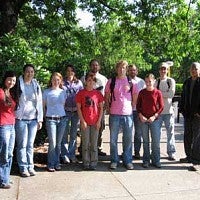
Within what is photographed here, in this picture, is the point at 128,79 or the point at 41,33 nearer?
the point at 128,79

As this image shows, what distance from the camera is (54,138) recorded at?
24.7 feet

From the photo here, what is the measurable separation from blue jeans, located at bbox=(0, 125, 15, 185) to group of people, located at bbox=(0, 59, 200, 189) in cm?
50

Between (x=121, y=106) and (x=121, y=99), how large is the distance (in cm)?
12

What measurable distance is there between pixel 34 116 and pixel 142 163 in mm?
2376

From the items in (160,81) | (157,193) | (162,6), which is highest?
(162,6)

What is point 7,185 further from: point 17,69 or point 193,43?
point 193,43

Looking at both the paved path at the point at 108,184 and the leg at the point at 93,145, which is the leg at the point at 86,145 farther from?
the paved path at the point at 108,184

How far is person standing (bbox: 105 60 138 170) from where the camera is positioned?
775cm

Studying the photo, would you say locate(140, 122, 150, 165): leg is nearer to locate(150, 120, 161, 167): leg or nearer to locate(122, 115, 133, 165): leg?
locate(150, 120, 161, 167): leg

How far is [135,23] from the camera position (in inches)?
517

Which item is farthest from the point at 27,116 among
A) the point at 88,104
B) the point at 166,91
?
the point at 166,91

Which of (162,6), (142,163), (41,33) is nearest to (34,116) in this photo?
(142,163)

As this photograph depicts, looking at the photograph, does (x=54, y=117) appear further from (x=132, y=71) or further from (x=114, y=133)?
(x=132, y=71)

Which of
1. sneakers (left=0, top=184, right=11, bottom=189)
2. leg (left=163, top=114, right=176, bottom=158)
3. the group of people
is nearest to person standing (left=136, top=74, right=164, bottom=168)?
the group of people
